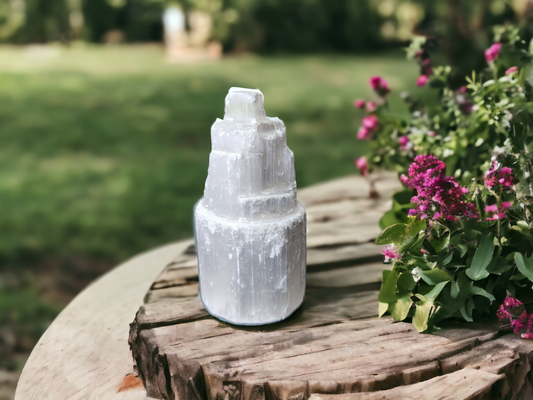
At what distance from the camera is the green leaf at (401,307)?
4.72ft

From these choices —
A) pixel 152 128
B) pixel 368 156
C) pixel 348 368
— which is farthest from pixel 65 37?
pixel 348 368

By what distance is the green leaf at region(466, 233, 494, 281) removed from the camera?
4.45 ft

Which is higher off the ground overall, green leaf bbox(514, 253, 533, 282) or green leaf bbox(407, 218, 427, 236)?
green leaf bbox(407, 218, 427, 236)

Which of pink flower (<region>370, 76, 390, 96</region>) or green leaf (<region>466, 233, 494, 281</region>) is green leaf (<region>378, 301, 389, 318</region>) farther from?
pink flower (<region>370, 76, 390, 96</region>)

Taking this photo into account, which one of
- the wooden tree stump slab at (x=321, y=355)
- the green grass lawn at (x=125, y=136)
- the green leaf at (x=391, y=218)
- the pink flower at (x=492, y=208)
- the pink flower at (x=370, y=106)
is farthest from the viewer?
the green grass lawn at (x=125, y=136)

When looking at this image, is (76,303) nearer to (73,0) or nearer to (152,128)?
(152,128)

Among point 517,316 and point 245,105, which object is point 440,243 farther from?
point 245,105

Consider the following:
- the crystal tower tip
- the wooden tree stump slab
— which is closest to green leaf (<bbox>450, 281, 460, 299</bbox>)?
the wooden tree stump slab

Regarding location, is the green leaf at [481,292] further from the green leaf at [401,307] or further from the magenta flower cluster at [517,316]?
the green leaf at [401,307]

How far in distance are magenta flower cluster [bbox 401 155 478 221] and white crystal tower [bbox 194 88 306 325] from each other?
0.30m

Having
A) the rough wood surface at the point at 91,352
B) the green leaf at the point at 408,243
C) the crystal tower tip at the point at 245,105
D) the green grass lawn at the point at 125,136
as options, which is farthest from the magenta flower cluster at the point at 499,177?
the green grass lawn at the point at 125,136

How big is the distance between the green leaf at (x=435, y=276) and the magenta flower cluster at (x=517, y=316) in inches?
5.9

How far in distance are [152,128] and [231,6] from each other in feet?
13.1

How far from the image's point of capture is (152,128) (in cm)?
620
